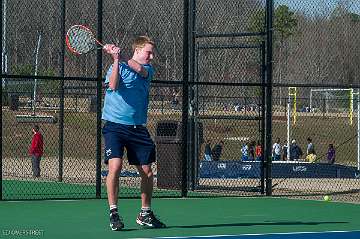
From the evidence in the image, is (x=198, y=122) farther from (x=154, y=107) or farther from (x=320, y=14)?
(x=154, y=107)

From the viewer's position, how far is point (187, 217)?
1331 centimetres

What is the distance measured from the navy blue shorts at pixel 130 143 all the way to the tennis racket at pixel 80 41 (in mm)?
2363

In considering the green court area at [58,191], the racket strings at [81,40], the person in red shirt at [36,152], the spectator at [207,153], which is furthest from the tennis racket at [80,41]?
the person in red shirt at [36,152]

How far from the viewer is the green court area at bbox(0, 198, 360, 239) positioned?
37.4ft

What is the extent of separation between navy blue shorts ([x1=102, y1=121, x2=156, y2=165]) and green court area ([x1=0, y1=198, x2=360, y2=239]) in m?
0.76

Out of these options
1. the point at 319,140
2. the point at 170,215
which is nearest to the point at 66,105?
the point at 170,215

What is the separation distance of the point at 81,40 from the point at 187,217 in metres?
2.62

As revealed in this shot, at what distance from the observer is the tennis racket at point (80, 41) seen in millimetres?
13797

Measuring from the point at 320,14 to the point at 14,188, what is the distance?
244 inches

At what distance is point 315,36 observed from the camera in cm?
1980

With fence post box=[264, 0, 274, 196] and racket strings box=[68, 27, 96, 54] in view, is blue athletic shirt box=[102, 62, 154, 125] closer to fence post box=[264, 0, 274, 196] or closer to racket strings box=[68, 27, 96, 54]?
racket strings box=[68, 27, 96, 54]

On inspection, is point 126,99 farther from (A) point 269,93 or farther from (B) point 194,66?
(B) point 194,66

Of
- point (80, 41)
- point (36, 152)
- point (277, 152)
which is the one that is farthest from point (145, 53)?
point (277, 152)

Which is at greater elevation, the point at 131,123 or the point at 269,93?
the point at 269,93
